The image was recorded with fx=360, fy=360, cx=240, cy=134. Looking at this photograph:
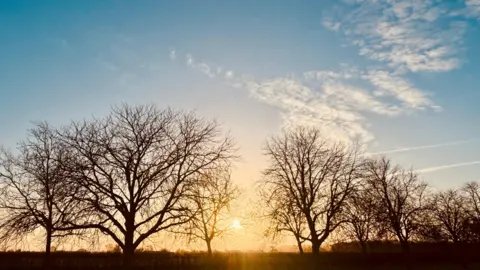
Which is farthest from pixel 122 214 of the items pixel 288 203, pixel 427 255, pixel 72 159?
pixel 427 255

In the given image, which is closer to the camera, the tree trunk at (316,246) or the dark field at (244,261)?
the dark field at (244,261)

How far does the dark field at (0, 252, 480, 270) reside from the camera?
26.5 metres

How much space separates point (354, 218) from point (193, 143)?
14.6 metres

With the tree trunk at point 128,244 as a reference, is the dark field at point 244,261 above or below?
below

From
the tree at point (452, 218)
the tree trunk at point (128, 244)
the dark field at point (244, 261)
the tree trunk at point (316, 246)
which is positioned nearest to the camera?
the tree trunk at point (128, 244)

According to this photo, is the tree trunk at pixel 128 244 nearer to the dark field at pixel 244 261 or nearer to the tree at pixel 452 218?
the dark field at pixel 244 261


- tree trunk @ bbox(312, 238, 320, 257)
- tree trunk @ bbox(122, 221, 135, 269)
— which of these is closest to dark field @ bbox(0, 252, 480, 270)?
tree trunk @ bbox(312, 238, 320, 257)

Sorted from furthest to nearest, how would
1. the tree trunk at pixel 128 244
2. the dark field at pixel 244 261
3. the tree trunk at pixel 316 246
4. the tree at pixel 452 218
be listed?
the tree at pixel 452 218
the tree trunk at pixel 316 246
the dark field at pixel 244 261
the tree trunk at pixel 128 244

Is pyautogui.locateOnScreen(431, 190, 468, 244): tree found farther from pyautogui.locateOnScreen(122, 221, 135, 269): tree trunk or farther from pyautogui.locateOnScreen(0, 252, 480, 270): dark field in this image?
pyautogui.locateOnScreen(122, 221, 135, 269): tree trunk

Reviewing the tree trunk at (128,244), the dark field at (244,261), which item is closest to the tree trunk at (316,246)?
the dark field at (244,261)

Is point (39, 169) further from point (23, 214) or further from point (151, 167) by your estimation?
point (151, 167)

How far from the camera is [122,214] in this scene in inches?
763

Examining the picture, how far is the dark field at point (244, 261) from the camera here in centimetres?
2652

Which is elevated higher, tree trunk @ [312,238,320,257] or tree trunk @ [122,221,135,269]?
tree trunk @ [122,221,135,269]
